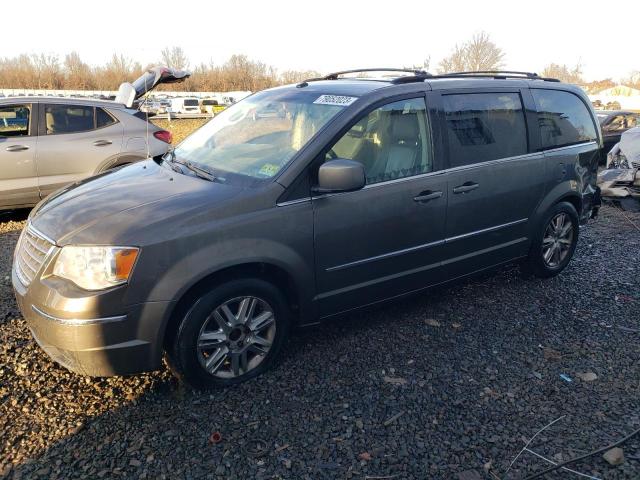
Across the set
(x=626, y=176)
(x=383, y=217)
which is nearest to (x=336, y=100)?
(x=383, y=217)

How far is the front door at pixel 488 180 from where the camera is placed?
12.6 ft

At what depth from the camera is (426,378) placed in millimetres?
3260

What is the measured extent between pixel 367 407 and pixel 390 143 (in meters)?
1.81

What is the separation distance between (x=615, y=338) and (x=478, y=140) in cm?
187

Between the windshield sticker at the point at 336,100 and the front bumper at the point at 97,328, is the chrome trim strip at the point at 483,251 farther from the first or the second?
the front bumper at the point at 97,328

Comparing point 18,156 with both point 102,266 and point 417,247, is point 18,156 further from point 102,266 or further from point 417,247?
point 417,247

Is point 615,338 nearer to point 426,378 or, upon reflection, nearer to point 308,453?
point 426,378

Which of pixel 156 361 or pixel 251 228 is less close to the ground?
pixel 251 228

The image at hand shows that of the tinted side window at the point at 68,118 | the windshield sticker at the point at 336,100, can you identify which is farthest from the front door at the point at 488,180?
the tinted side window at the point at 68,118

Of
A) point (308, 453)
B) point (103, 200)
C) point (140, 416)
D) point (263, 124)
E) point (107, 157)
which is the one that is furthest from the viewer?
point (107, 157)

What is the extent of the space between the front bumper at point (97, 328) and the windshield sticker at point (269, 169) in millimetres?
1019

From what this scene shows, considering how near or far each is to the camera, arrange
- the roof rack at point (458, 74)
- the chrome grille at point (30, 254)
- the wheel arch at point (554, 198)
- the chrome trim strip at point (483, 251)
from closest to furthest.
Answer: the chrome grille at point (30, 254), the chrome trim strip at point (483, 251), the roof rack at point (458, 74), the wheel arch at point (554, 198)

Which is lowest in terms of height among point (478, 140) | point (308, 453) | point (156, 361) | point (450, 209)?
point (308, 453)

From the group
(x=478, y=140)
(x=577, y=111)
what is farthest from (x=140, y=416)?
(x=577, y=111)
